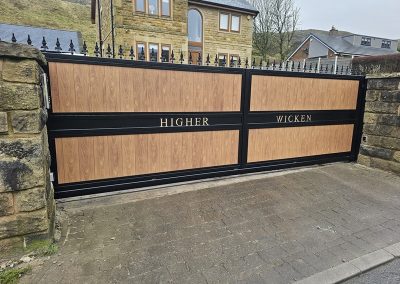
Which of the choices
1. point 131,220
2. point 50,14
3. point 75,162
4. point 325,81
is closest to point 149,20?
point 325,81

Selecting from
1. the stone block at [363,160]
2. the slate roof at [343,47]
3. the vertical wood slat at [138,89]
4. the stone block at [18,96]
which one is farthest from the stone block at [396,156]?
the slate roof at [343,47]

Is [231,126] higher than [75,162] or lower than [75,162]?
higher

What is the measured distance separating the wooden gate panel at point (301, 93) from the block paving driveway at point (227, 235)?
1.65 metres

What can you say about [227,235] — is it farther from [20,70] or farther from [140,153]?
[20,70]

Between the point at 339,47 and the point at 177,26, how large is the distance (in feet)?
80.7

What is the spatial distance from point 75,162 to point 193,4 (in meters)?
15.7

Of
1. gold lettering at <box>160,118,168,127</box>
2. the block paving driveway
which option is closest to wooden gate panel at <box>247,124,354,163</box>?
the block paving driveway

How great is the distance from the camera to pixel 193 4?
1628 centimetres

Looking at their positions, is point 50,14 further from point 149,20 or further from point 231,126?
point 231,126

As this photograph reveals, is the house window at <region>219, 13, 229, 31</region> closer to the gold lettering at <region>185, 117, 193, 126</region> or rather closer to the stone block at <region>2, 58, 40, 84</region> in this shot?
the gold lettering at <region>185, 117, 193, 126</region>

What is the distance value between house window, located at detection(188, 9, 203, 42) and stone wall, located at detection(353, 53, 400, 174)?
13739mm

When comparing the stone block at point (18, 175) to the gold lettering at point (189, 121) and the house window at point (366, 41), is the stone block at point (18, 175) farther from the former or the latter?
the house window at point (366, 41)

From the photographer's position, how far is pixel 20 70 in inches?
93.4

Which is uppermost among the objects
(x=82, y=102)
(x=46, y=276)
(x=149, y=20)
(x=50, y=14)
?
(x=50, y=14)
